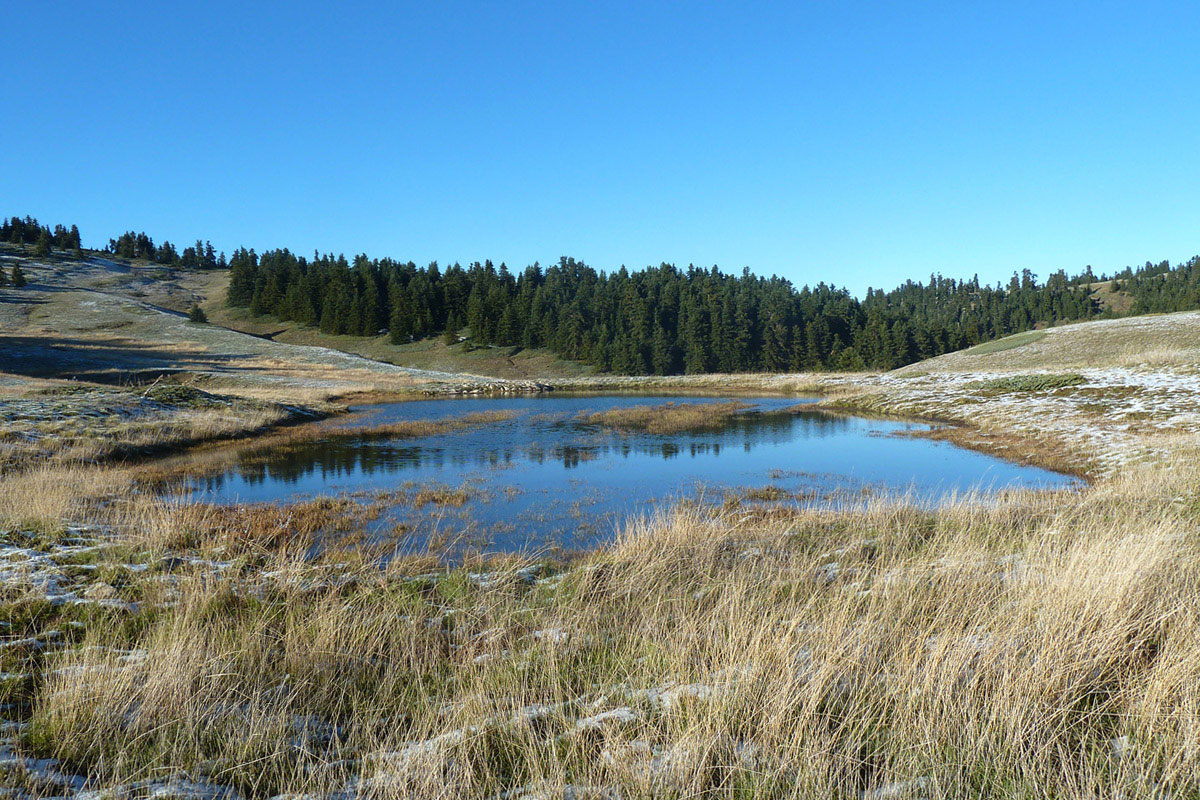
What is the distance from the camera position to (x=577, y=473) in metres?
18.1

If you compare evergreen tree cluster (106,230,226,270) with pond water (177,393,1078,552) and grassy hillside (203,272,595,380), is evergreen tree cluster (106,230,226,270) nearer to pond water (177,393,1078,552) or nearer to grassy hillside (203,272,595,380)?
grassy hillside (203,272,595,380)

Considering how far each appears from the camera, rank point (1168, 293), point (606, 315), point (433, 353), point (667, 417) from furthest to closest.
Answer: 1. point (1168, 293)
2. point (606, 315)
3. point (433, 353)
4. point (667, 417)

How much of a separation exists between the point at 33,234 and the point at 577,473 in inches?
6915

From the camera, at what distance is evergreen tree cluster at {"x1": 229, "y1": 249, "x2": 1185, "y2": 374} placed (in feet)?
273

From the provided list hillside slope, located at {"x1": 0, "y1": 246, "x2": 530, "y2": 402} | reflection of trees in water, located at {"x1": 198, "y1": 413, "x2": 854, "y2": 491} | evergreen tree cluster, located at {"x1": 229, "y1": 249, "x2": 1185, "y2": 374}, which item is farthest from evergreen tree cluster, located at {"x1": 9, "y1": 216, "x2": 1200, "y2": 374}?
reflection of trees in water, located at {"x1": 198, "y1": 413, "x2": 854, "y2": 491}

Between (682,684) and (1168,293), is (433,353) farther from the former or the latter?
(1168,293)

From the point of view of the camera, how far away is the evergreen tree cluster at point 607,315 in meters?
83.1

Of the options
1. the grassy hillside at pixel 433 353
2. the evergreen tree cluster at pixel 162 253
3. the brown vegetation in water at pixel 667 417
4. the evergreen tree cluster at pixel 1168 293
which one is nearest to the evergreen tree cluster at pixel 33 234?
the evergreen tree cluster at pixel 162 253

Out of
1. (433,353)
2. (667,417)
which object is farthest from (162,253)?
(667,417)

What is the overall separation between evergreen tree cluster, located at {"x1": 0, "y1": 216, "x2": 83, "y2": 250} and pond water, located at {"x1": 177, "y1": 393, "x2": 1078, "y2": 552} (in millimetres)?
151694

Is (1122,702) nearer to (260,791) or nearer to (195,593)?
(260,791)

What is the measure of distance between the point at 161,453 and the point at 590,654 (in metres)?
22.6

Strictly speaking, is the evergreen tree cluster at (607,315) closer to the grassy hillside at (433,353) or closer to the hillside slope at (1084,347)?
the grassy hillside at (433,353)

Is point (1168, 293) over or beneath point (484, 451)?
over
